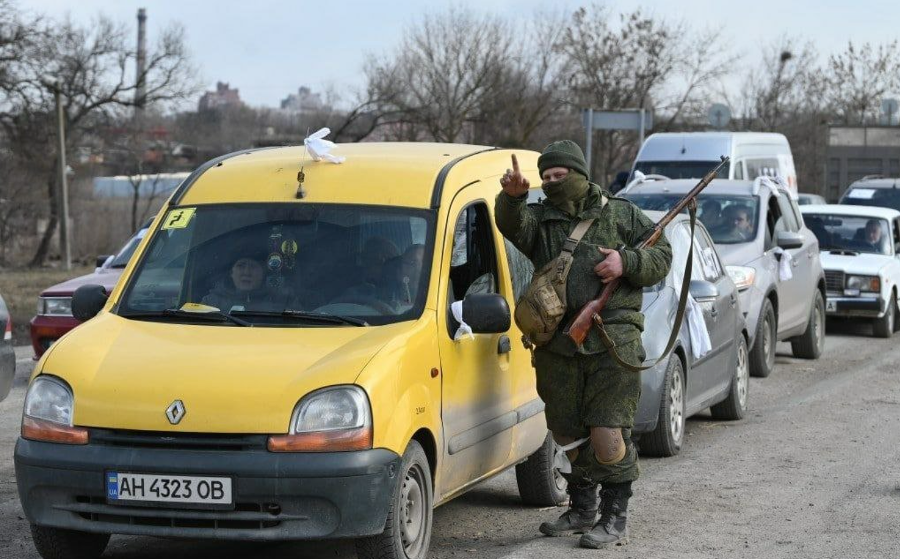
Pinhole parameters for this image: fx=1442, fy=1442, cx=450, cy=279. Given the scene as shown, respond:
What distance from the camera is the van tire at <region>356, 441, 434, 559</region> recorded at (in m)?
5.53

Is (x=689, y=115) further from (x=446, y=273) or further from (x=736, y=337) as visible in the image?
(x=446, y=273)

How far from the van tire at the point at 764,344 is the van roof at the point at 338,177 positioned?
6908 mm

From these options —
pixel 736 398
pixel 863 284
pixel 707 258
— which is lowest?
pixel 736 398

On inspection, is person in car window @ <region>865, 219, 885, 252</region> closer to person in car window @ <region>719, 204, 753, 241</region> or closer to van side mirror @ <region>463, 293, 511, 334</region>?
person in car window @ <region>719, 204, 753, 241</region>

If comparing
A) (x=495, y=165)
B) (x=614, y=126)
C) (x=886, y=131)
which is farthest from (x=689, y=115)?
(x=495, y=165)

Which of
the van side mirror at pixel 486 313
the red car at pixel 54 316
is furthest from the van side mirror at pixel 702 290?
the red car at pixel 54 316

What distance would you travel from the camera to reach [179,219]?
22.1ft

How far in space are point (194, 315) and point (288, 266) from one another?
1.53 ft

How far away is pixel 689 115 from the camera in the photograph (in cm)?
4862

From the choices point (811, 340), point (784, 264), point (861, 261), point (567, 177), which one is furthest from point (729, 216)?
point (567, 177)

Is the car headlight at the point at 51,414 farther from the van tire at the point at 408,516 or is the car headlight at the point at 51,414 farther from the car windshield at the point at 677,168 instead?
the car windshield at the point at 677,168

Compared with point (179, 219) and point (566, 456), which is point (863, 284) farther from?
point (179, 219)

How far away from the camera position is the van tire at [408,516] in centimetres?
553

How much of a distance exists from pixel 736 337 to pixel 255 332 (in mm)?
5908
